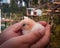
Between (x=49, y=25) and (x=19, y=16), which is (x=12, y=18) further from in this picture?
(x=49, y=25)

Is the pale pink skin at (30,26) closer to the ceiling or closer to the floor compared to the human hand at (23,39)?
closer to the ceiling

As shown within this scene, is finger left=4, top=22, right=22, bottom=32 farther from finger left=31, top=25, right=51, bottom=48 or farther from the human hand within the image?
finger left=31, top=25, right=51, bottom=48

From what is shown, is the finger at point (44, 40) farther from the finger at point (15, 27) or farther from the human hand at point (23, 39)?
the finger at point (15, 27)

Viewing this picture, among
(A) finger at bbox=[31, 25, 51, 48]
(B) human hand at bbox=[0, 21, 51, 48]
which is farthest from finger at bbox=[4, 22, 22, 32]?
(A) finger at bbox=[31, 25, 51, 48]

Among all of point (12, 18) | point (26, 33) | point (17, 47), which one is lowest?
point (17, 47)

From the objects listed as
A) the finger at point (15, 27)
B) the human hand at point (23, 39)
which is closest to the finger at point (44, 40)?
the human hand at point (23, 39)

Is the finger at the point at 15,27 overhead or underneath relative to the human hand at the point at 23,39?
overhead

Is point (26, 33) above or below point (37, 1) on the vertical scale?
below

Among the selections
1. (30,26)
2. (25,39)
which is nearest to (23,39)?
(25,39)

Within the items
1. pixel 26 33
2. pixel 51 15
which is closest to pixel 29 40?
pixel 26 33
